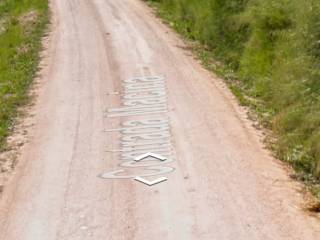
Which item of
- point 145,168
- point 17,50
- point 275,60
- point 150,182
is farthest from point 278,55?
point 17,50

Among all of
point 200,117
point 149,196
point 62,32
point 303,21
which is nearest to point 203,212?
point 149,196

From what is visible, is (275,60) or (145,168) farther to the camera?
(275,60)

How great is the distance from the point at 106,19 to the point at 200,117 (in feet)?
38.3

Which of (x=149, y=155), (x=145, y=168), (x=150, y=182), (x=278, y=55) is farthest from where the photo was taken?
(x=278, y=55)

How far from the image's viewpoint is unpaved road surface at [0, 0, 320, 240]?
836cm

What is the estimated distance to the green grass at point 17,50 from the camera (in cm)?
1430

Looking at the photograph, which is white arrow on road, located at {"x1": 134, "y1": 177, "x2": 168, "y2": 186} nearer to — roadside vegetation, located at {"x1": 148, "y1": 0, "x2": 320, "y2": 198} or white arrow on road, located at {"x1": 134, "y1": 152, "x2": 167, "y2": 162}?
white arrow on road, located at {"x1": 134, "y1": 152, "x2": 167, "y2": 162}

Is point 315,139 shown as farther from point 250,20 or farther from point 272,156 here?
point 250,20

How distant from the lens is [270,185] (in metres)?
9.42

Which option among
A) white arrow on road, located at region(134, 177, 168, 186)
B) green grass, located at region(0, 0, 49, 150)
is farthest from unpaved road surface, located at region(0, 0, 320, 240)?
green grass, located at region(0, 0, 49, 150)

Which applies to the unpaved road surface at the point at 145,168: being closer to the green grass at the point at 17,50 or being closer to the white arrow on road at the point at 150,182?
the white arrow on road at the point at 150,182

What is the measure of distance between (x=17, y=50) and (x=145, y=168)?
10.8m

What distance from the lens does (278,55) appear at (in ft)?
47.2

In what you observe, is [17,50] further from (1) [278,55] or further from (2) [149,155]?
(2) [149,155]
